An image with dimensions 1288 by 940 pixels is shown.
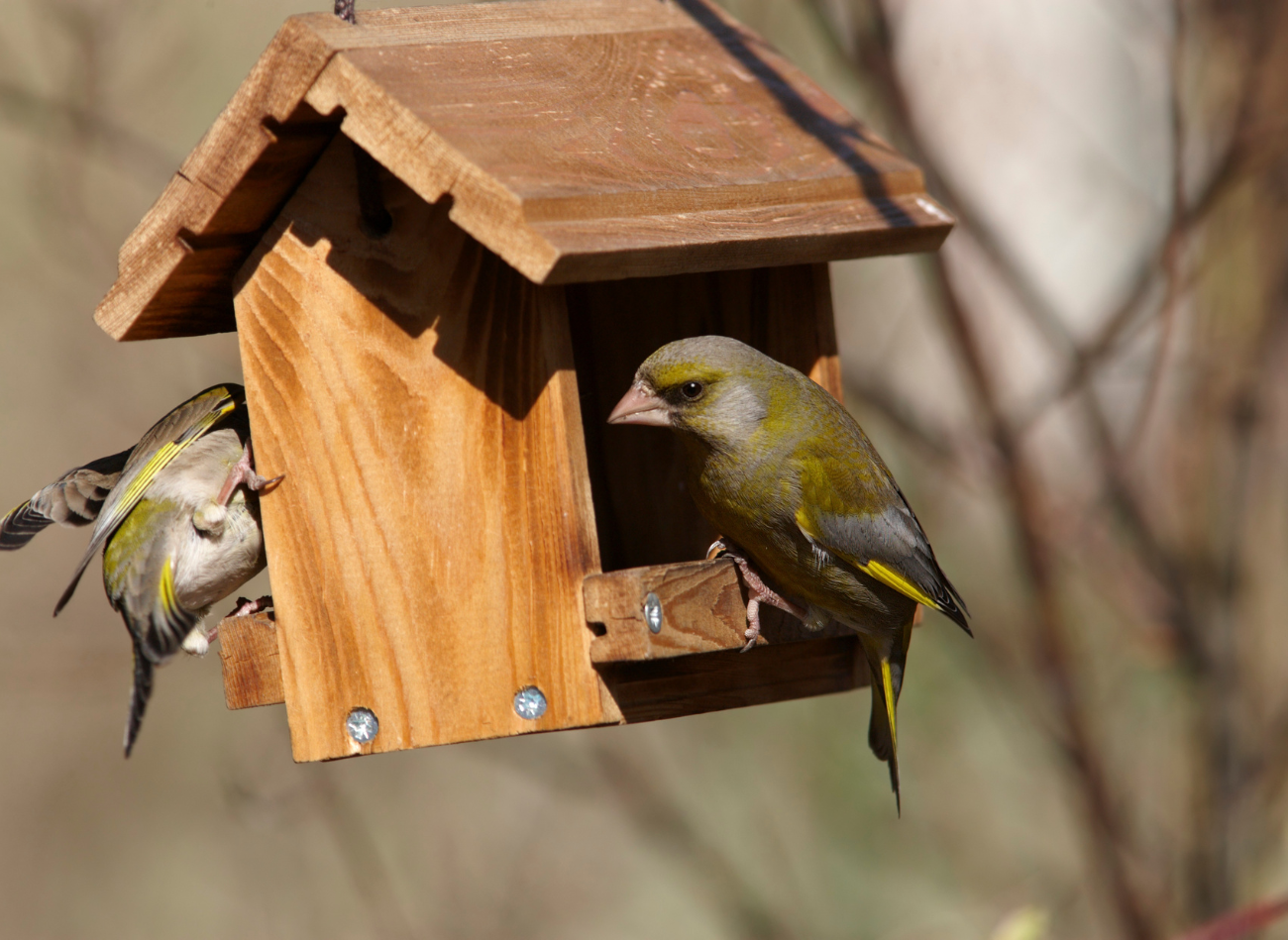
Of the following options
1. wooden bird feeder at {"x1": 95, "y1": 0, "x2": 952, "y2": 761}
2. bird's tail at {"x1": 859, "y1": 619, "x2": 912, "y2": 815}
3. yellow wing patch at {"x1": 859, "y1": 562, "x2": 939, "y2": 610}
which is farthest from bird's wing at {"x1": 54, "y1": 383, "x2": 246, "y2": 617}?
bird's tail at {"x1": 859, "y1": 619, "x2": 912, "y2": 815}

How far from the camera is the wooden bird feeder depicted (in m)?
3.28

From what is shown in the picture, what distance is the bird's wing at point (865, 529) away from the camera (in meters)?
3.79

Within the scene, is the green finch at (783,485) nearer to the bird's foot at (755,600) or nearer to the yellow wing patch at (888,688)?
the bird's foot at (755,600)

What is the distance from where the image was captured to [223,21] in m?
10.8

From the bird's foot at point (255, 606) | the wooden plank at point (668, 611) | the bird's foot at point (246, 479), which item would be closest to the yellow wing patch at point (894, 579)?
the wooden plank at point (668, 611)

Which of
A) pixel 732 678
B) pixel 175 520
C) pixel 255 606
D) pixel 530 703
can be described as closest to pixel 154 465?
pixel 175 520

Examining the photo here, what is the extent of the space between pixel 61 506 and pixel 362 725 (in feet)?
4.63

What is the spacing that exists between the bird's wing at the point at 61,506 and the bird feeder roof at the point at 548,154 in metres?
0.61

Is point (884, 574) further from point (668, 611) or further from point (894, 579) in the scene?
point (668, 611)

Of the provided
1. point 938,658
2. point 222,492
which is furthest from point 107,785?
point 222,492

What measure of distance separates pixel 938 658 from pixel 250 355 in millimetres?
6905

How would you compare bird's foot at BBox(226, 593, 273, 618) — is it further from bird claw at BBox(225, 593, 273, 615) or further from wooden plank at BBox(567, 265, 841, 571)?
wooden plank at BBox(567, 265, 841, 571)

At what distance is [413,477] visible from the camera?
11.5ft

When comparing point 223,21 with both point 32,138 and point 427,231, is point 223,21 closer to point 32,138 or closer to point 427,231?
point 32,138
